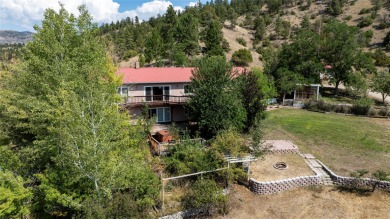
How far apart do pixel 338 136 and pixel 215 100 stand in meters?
13.7

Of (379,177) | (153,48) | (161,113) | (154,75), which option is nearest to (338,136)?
(379,177)

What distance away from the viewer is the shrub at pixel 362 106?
34562mm

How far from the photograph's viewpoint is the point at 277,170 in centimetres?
1994

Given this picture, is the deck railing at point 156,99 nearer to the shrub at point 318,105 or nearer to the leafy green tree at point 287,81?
the leafy green tree at point 287,81

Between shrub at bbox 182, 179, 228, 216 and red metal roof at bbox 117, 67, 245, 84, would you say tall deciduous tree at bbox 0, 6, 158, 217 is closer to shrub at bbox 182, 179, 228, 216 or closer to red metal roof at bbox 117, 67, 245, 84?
shrub at bbox 182, 179, 228, 216

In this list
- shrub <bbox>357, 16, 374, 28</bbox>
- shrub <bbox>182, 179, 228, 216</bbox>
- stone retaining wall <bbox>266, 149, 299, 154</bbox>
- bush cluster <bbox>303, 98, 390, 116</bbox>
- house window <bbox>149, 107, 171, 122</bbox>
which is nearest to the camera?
shrub <bbox>182, 179, 228, 216</bbox>

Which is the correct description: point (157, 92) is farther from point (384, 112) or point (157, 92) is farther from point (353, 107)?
point (384, 112)

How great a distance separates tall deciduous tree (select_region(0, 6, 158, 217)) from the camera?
541 inches

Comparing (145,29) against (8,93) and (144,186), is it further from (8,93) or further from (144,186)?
(144,186)

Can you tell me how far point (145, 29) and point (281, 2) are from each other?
56.3 m

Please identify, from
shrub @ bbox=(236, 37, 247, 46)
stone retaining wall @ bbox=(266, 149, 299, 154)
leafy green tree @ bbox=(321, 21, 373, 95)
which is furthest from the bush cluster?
shrub @ bbox=(236, 37, 247, 46)

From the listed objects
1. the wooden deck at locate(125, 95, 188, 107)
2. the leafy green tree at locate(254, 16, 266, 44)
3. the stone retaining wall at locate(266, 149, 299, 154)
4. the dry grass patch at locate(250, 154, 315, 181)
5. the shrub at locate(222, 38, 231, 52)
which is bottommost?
the dry grass patch at locate(250, 154, 315, 181)

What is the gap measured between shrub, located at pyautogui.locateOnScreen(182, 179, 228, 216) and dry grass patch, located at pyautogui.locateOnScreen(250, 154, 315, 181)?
382 centimetres

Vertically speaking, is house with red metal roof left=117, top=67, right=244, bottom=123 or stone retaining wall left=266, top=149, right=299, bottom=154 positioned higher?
house with red metal roof left=117, top=67, right=244, bottom=123
